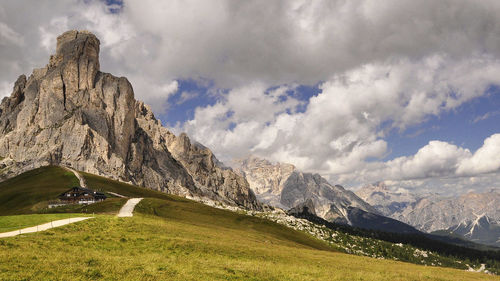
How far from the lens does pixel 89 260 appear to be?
24.4 metres

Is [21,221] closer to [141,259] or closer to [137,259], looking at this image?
[137,259]

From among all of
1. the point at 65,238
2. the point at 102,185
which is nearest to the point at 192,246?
the point at 65,238

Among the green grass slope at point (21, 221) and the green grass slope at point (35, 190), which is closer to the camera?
the green grass slope at point (21, 221)

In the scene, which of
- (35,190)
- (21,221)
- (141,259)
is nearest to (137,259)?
(141,259)

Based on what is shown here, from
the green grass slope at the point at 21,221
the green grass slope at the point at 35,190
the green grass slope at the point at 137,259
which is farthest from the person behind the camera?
the green grass slope at the point at 35,190

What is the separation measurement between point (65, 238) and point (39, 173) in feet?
421

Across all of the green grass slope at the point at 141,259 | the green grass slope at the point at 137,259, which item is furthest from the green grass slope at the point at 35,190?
the green grass slope at the point at 137,259

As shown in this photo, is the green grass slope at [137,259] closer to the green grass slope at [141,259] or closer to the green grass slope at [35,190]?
the green grass slope at [141,259]

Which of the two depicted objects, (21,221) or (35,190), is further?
(35,190)

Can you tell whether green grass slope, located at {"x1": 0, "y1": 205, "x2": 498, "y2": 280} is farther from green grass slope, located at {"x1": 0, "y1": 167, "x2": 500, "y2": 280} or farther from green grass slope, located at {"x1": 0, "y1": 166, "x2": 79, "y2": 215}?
green grass slope, located at {"x1": 0, "y1": 166, "x2": 79, "y2": 215}

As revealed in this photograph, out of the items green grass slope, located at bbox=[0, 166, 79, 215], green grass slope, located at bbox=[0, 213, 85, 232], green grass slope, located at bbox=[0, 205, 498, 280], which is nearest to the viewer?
green grass slope, located at bbox=[0, 205, 498, 280]

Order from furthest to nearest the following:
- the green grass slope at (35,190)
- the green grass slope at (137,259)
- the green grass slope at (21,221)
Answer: the green grass slope at (35,190), the green grass slope at (21,221), the green grass slope at (137,259)

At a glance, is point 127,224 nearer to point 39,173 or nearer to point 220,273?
point 220,273

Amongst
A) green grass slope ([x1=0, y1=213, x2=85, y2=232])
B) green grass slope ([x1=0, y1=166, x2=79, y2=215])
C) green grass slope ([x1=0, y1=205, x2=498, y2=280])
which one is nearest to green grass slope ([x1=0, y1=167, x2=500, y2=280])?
green grass slope ([x1=0, y1=205, x2=498, y2=280])
